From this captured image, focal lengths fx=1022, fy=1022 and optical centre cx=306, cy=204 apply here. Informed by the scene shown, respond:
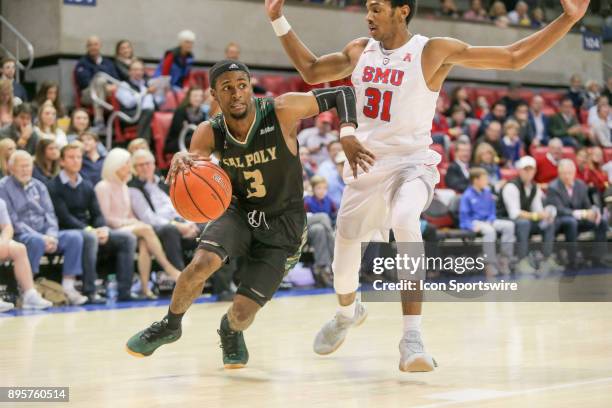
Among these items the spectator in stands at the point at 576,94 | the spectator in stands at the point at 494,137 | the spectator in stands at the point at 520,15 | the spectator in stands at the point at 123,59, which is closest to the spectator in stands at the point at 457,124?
the spectator in stands at the point at 494,137

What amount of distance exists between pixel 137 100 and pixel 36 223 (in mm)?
3107

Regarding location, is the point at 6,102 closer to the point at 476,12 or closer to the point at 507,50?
the point at 507,50

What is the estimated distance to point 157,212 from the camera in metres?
11.0

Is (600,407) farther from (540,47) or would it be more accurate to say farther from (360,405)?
(540,47)

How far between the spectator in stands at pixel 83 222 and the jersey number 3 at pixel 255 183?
4.80 metres

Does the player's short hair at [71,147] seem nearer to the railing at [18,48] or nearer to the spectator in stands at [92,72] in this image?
the spectator in stands at [92,72]

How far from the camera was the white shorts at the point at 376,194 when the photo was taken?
5.77m

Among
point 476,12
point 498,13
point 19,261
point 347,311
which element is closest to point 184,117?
point 19,261

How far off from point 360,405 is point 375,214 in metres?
1.78

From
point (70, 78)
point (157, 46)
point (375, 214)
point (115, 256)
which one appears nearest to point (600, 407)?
point (375, 214)

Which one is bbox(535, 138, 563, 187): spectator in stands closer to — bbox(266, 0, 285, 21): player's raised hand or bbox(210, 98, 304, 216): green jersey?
bbox(266, 0, 285, 21): player's raised hand

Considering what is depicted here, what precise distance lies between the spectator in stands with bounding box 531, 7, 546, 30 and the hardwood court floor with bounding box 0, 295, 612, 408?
12198 mm

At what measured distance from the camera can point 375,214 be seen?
5945 millimetres

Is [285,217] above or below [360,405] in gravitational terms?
above
